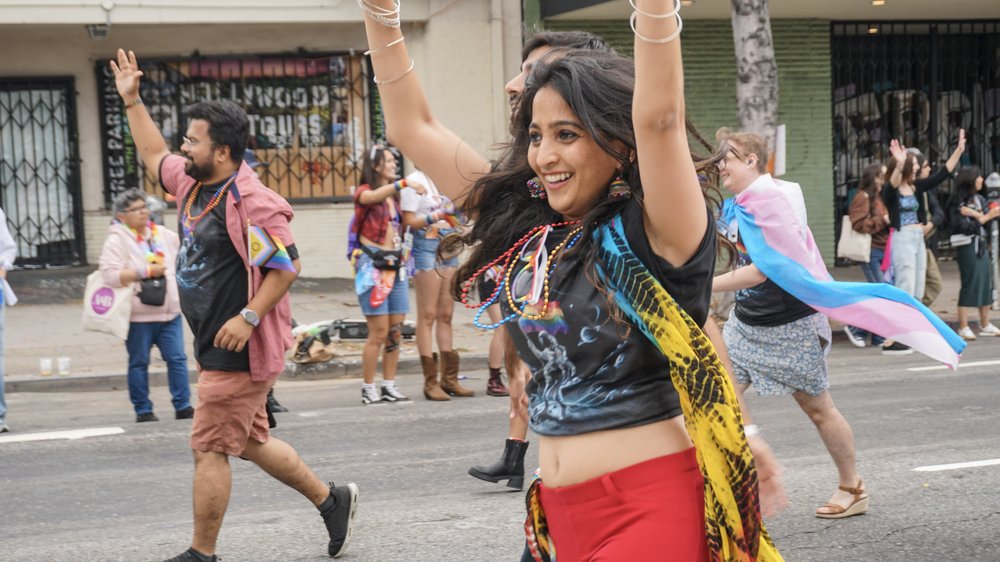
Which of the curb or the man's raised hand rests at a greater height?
the man's raised hand

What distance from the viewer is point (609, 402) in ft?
8.64

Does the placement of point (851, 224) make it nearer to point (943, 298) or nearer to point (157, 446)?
point (943, 298)

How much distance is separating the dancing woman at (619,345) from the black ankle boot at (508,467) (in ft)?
11.9

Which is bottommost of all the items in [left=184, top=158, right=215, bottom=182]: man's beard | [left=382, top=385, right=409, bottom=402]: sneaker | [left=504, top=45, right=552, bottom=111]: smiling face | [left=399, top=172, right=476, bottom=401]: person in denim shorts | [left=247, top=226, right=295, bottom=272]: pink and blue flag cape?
[left=382, top=385, right=409, bottom=402]: sneaker

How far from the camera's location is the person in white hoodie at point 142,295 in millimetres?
8883

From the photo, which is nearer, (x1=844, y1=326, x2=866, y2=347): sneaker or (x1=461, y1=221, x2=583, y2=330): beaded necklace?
(x1=461, y1=221, x2=583, y2=330): beaded necklace

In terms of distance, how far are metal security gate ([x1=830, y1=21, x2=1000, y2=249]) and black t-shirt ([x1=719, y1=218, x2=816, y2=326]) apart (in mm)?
13965

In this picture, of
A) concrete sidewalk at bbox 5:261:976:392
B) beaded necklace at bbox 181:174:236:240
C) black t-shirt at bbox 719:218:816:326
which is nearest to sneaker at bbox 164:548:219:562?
beaded necklace at bbox 181:174:236:240

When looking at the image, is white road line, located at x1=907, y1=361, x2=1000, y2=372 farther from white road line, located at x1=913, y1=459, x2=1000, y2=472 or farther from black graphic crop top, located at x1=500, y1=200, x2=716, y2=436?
black graphic crop top, located at x1=500, y1=200, x2=716, y2=436

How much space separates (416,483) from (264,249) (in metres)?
2.21

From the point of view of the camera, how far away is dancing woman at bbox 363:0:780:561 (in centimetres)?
253

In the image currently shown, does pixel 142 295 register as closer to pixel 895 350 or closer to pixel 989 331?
pixel 895 350

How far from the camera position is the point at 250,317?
16.6 feet

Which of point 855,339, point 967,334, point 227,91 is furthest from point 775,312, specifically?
point 227,91
